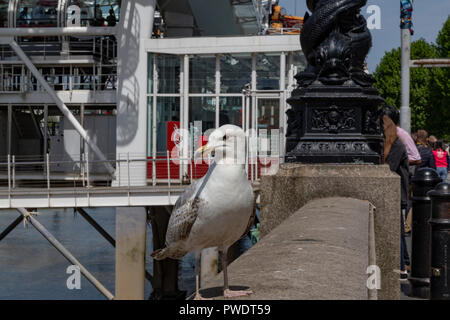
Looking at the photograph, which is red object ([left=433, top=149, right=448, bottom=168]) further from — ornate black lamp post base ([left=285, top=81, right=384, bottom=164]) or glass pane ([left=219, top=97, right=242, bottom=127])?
ornate black lamp post base ([left=285, top=81, right=384, bottom=164])

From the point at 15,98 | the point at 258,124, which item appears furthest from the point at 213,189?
the point at 15,98

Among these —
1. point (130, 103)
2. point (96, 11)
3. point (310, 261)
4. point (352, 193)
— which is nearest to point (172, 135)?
point (130, 103)

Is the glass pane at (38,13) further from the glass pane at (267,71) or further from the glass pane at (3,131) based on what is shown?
the glass pane at (267,71)

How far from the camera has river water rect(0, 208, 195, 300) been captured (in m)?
28.4

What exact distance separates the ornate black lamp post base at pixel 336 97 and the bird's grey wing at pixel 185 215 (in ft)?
10.3

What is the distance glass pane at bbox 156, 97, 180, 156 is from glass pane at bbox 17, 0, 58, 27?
27.4ft

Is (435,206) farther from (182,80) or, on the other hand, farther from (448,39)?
(448,39)

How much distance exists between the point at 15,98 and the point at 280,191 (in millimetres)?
23721

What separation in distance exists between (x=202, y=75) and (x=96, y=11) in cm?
824

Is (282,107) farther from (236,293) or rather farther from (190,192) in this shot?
(236,293)

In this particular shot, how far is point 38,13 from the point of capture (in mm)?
32312

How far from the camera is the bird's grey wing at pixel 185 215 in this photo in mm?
3773

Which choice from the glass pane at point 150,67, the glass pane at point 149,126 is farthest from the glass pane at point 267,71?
the glass pane at point 149,126

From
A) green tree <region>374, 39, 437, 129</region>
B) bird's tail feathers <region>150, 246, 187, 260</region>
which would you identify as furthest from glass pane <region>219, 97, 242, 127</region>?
green tree <region>374, 39, 437, 129</region>
